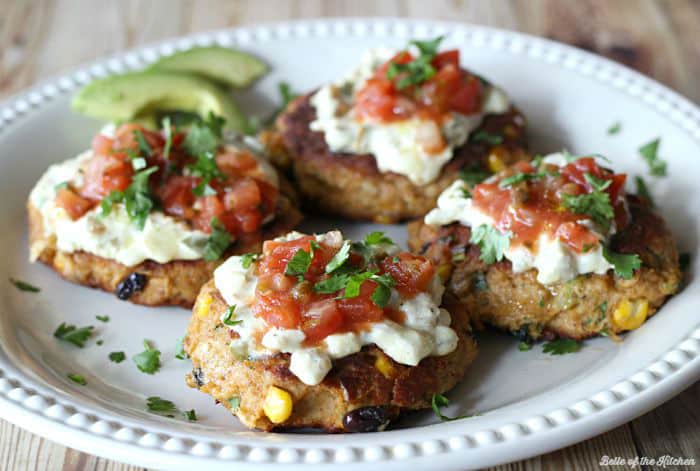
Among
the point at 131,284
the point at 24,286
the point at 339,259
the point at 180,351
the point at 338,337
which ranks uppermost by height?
the point at 339,259

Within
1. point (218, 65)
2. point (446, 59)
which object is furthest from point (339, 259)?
point (218, 65)

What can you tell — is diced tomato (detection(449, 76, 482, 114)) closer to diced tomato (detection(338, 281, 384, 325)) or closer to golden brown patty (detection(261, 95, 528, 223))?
golden brown patty (detection(261, 95, 528, 223))

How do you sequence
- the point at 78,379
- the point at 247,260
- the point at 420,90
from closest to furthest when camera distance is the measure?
the point at 247,260 < the point at 78,379 < the point at 420,90

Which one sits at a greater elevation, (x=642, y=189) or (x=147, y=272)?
(x=642, y=189)

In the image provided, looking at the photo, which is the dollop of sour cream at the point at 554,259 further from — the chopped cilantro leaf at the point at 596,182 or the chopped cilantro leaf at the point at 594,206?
the chopped cilantro leaf at the point at 596,182

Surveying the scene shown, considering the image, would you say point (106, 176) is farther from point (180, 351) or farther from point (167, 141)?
point (180, 351)

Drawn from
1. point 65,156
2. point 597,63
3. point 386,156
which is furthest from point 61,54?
point 597,63

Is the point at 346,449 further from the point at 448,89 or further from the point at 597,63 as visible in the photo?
the point at 597,63

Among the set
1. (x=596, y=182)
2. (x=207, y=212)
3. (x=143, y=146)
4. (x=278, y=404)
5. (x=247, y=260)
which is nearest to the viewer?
(x=278, y=404)
